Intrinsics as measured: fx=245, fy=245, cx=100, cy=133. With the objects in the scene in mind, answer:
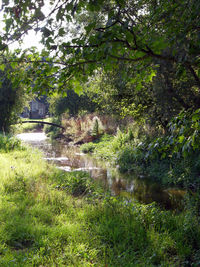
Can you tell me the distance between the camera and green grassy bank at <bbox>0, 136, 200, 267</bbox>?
3.46 m

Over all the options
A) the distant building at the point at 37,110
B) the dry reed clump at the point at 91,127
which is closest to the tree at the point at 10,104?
the dry reed clump at the point at 91,127

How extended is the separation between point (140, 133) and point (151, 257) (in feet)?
35.6

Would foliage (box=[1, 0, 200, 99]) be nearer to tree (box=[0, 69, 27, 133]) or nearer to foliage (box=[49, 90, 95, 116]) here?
tree (box=[0, 69, 27, 133])

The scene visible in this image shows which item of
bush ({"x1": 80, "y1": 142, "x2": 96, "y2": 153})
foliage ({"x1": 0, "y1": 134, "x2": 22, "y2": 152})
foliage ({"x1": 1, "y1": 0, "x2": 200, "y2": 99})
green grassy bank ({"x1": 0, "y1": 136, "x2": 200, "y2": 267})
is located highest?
foliage ({"x1": 1, "y1": 0, "x2": 200, "y2": 99})

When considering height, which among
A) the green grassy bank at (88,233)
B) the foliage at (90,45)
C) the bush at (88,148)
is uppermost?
the foliage at (90,45)

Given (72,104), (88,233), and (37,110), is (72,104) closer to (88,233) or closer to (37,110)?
(88,233)

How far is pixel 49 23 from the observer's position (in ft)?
7.52

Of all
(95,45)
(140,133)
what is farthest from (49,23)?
(140,133)

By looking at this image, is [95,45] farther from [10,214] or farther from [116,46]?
[10,214]

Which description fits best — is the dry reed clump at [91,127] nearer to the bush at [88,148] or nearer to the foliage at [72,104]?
the bush at [88,148]

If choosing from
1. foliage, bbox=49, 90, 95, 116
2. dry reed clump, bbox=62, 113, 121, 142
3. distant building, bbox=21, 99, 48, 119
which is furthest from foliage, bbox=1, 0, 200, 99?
distant building, bbox=21, 99, 48, 119

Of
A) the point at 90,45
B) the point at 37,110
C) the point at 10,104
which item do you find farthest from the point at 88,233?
the point at 37,110

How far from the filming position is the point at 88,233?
417cm

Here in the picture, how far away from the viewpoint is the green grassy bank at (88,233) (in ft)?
11.4
